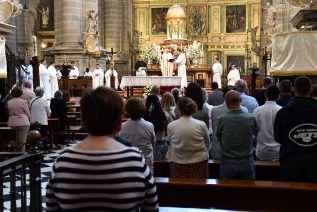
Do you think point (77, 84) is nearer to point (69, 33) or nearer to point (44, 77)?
point (69, 33)

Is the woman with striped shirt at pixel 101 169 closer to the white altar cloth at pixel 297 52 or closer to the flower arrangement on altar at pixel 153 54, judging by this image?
the white altar cloth at pixel 297 52

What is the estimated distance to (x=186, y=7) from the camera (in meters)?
33.2

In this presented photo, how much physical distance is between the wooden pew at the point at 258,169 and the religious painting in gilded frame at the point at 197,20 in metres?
27.2

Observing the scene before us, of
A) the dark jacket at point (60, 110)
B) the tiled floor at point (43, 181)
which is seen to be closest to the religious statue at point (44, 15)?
the dark jacket at point (60, 110)

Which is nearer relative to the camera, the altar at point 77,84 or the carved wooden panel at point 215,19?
the altar at point 77,84

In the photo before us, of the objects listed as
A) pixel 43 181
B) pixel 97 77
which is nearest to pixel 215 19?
pixel 97 77

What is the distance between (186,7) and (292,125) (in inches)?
1151

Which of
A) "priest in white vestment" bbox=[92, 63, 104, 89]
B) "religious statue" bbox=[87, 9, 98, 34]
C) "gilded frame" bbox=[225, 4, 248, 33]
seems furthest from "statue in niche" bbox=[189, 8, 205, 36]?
"priest in white vestment" bbox=[92, 63, 104, 89]

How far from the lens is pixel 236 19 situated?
107 feet

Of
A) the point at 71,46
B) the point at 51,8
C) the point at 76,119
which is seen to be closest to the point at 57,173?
the point at 76,119

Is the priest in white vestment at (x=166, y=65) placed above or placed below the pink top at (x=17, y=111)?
above

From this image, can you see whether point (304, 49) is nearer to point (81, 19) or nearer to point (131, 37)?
point (81, 19)

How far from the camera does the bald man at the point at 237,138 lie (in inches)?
206

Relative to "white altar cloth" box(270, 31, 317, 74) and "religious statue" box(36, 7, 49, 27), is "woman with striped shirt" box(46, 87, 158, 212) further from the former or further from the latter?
"religious statue" box(36, 7, 49, 27)
